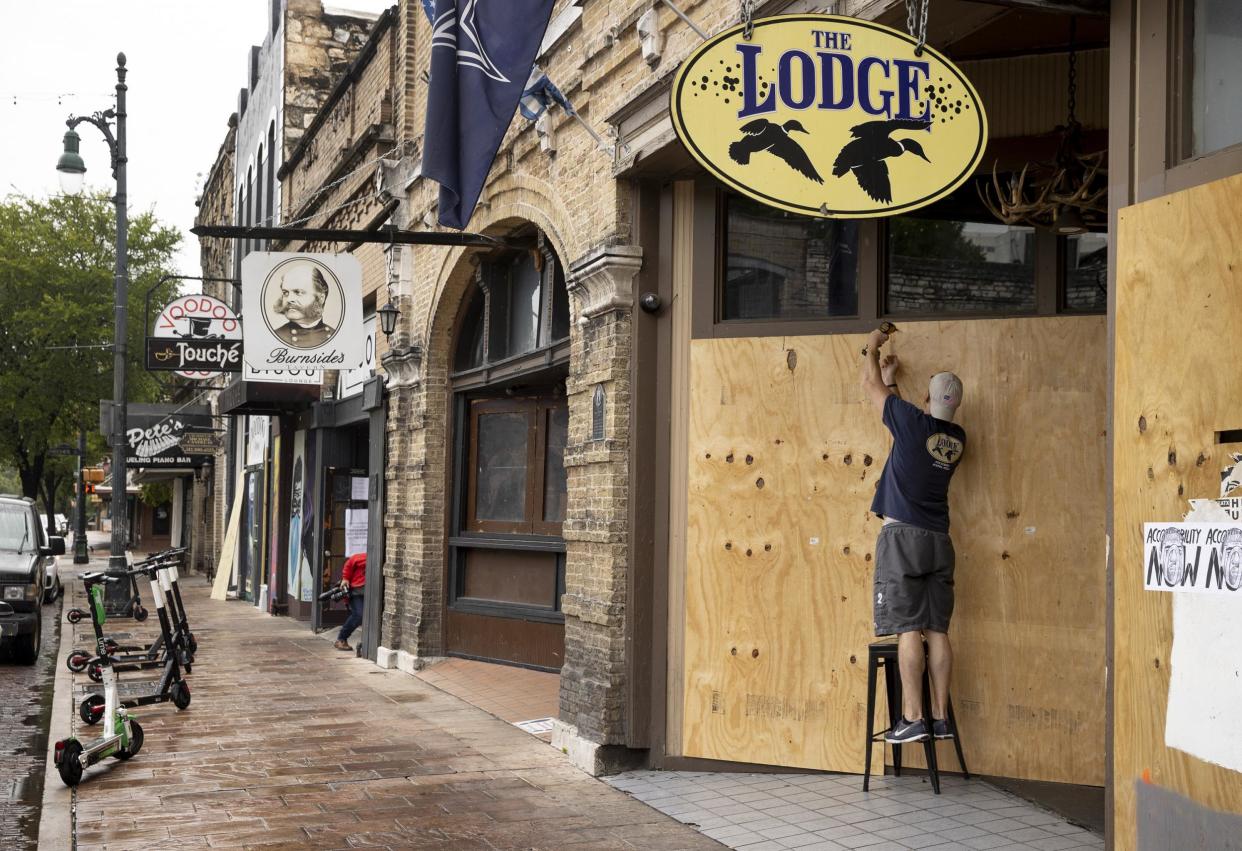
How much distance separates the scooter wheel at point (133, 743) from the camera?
8.25 m

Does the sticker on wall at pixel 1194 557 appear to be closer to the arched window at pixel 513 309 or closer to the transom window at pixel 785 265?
the transom window at pixel 785 265

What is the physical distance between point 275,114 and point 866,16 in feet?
61.4

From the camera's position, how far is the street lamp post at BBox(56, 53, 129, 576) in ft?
66.0

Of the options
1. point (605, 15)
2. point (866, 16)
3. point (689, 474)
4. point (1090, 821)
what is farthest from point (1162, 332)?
point (605, 15)

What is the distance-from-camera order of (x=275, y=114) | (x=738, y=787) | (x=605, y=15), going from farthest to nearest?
(x=275, y=114) < (x=605, y=15) < (x=738, y=787)

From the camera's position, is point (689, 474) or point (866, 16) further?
point (689, 474)

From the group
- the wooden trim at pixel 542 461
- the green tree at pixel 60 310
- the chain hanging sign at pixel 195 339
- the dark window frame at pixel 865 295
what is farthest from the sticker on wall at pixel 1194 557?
the green tree at pixel 60 310

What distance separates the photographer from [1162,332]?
14.1 feet

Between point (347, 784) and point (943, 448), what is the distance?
3963 mm

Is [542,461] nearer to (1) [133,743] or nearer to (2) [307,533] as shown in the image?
(1) [133,743]

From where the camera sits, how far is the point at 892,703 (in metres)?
6.83

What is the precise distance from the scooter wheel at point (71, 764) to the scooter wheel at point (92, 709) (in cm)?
203

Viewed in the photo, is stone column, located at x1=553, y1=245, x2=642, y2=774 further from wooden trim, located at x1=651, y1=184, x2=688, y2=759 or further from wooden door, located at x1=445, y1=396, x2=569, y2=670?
wooden door, located at x1=445, y1=396, x2=569, y2=670

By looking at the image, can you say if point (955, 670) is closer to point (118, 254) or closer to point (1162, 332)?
point (1162, 332)
